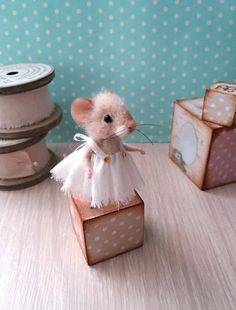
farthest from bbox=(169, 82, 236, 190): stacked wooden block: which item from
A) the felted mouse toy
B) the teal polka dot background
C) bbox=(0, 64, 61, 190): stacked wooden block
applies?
bbox=(0, 64, 61, 190): stacked wooden block

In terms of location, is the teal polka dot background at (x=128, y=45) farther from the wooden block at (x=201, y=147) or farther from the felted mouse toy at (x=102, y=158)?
the felted mouse toy at (x=102, y=158)

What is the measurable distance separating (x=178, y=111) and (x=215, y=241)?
37cm

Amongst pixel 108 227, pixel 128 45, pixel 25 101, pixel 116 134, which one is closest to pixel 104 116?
pixel 116 134

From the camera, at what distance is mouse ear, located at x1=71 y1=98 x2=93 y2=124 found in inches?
20.9

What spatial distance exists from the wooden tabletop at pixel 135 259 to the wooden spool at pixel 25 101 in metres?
0.18

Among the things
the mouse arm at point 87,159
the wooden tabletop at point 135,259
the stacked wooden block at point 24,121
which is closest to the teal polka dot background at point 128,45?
the stacked wooden block at point 24,121

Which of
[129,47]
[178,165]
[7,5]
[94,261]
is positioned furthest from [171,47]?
[94,261]

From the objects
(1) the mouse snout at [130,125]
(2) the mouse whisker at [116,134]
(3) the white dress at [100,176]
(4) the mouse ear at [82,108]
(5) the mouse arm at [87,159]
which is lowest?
(3) the white dress at [100,176]

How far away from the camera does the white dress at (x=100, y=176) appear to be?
56 cm

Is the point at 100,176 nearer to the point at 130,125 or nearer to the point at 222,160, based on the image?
the point at 130,125

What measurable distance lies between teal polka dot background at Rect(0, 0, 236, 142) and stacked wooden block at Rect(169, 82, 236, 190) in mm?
114

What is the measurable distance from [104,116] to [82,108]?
0.04 metres

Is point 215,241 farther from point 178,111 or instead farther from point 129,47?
point 129,47

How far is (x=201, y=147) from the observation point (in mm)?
792
